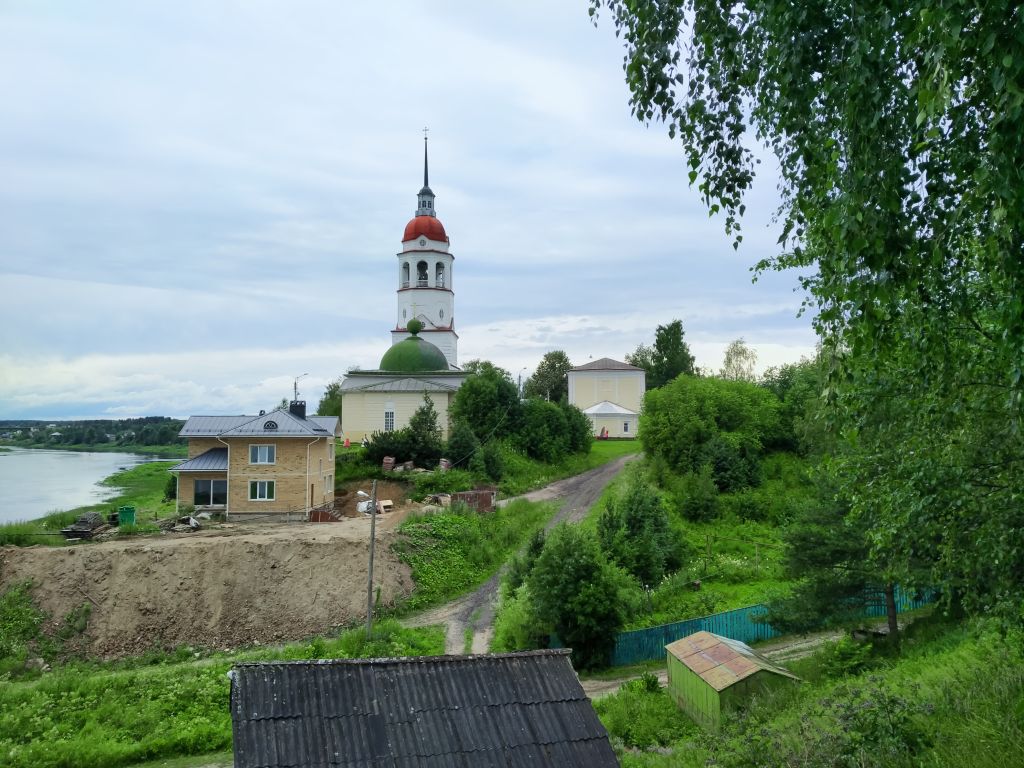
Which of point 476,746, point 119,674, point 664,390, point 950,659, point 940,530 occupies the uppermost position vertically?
point 664,390

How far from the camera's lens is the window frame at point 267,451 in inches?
1113

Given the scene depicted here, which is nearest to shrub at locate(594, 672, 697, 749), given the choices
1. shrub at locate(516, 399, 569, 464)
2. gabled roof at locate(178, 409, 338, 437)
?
gabled roof at locate(178, 409, 338, 437)

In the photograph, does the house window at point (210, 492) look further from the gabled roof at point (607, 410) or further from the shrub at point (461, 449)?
the gabled roof at point (607, 410)

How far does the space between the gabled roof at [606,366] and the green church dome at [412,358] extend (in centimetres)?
1584

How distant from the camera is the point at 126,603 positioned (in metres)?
20.6

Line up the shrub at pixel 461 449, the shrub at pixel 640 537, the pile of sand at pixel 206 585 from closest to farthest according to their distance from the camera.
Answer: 1. the pile of sand at pixel 206 585
2. the shrub at pixel 640 537
3. the shrub at pixel 461 449

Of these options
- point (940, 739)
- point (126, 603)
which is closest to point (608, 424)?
point (126, 603)

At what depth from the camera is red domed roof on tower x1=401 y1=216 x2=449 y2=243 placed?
53.8 meters

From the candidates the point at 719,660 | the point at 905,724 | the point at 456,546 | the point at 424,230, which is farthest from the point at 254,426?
the point at 424,230

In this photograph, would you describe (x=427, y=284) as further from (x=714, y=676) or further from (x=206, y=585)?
(x=714, y=676)

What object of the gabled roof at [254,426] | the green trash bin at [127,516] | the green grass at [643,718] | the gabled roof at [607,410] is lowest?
the green grass at [643,718]

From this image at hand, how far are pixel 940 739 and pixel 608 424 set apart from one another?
1932 inches

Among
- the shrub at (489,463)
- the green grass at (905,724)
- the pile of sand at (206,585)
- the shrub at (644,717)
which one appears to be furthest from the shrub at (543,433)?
the green grass at (905,724)

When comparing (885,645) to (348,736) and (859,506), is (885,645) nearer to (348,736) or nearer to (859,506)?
(859,506)
